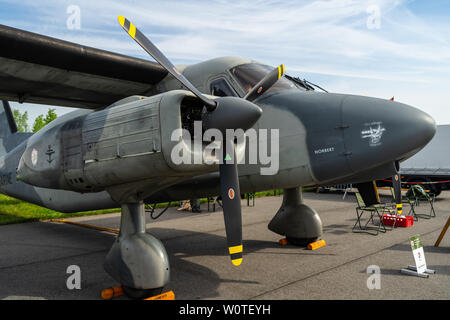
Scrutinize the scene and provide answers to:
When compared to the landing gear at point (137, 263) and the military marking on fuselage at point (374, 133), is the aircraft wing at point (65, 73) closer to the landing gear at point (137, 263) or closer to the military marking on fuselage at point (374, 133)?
the landing gear at point (137, 263)

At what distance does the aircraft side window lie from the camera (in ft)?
19.8

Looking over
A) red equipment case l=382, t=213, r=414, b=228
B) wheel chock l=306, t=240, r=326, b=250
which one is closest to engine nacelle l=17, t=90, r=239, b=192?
wheel chock l=306, t=240, r=326, b=250

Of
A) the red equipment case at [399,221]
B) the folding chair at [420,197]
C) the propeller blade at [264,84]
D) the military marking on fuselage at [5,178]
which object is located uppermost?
the propeller blade at [264,84]

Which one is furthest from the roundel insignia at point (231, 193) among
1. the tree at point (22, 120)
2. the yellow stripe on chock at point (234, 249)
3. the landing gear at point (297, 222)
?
the tree at point (22, 120)

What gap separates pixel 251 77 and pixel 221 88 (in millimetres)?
563

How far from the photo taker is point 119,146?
186 inches

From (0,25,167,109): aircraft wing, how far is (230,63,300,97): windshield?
1639 mm

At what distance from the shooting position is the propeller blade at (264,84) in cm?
534

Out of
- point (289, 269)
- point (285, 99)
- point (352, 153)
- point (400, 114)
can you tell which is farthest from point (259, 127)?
point (289, 269)

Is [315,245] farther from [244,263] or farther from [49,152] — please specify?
[49,152]

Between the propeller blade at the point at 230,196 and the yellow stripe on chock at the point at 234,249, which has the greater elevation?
the propeller blade at the point at 230,196

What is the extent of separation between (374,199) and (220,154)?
14.1 feet

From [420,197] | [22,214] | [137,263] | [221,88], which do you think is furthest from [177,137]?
[420,197]

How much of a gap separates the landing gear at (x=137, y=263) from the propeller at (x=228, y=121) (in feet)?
3.40
